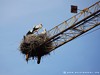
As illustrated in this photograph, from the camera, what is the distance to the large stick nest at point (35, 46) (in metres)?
30.2

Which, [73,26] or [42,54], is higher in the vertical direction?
[73,26]

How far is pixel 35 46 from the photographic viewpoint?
1189 inches

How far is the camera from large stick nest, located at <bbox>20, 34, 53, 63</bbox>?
1189 inches

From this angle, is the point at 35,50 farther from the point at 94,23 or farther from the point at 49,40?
the point at 94,23

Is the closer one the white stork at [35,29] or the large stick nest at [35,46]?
the large stick nest at [35,46]

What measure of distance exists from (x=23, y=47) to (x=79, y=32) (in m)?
3.93

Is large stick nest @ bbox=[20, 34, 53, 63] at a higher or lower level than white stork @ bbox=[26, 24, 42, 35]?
lower

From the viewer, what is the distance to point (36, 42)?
3020 cm

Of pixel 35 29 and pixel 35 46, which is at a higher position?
pixel 35 29

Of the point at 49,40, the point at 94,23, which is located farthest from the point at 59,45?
the point at 94,23

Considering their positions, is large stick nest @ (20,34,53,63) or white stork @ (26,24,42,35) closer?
large stick nest @ (20,34,53,63)

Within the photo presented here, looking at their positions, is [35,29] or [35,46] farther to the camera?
[35,29]

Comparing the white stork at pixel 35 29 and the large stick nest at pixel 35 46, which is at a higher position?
the white stork at pixel 35 29

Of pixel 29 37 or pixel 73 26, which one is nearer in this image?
pixel 73 26
